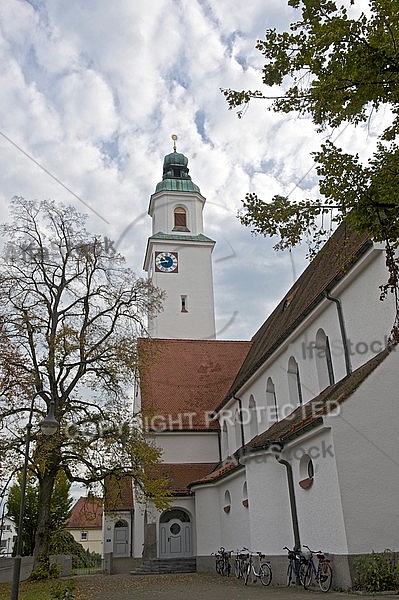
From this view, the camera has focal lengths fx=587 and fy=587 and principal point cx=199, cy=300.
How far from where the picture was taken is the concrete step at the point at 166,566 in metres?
24.6

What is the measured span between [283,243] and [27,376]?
41.4ft

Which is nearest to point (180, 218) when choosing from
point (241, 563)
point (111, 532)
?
point (111, 532)

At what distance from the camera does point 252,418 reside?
2470 cm

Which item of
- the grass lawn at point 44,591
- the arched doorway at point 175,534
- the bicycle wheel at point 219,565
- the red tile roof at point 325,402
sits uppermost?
the red tile roof at point 325,402

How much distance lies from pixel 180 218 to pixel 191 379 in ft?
52.6

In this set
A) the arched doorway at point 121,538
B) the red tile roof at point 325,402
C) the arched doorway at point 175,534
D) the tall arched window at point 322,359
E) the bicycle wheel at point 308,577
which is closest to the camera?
the red tile roof at point 325,402

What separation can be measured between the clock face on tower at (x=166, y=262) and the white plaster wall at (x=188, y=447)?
15.6m

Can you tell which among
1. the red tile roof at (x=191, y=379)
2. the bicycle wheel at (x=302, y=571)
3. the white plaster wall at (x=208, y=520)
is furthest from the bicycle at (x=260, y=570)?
the red tile roof at (x=191, y=379)

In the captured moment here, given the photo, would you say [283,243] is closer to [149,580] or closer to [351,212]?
[351,212]

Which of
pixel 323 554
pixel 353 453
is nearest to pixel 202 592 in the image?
pixel 323 554

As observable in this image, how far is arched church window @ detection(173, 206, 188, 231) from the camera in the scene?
144 feet

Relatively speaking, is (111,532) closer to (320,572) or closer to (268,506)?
(268,506)

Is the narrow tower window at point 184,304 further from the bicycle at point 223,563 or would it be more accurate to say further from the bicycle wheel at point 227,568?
the bicycle wheel at point 227,568

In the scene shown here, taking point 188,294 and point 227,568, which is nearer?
point 227,568
